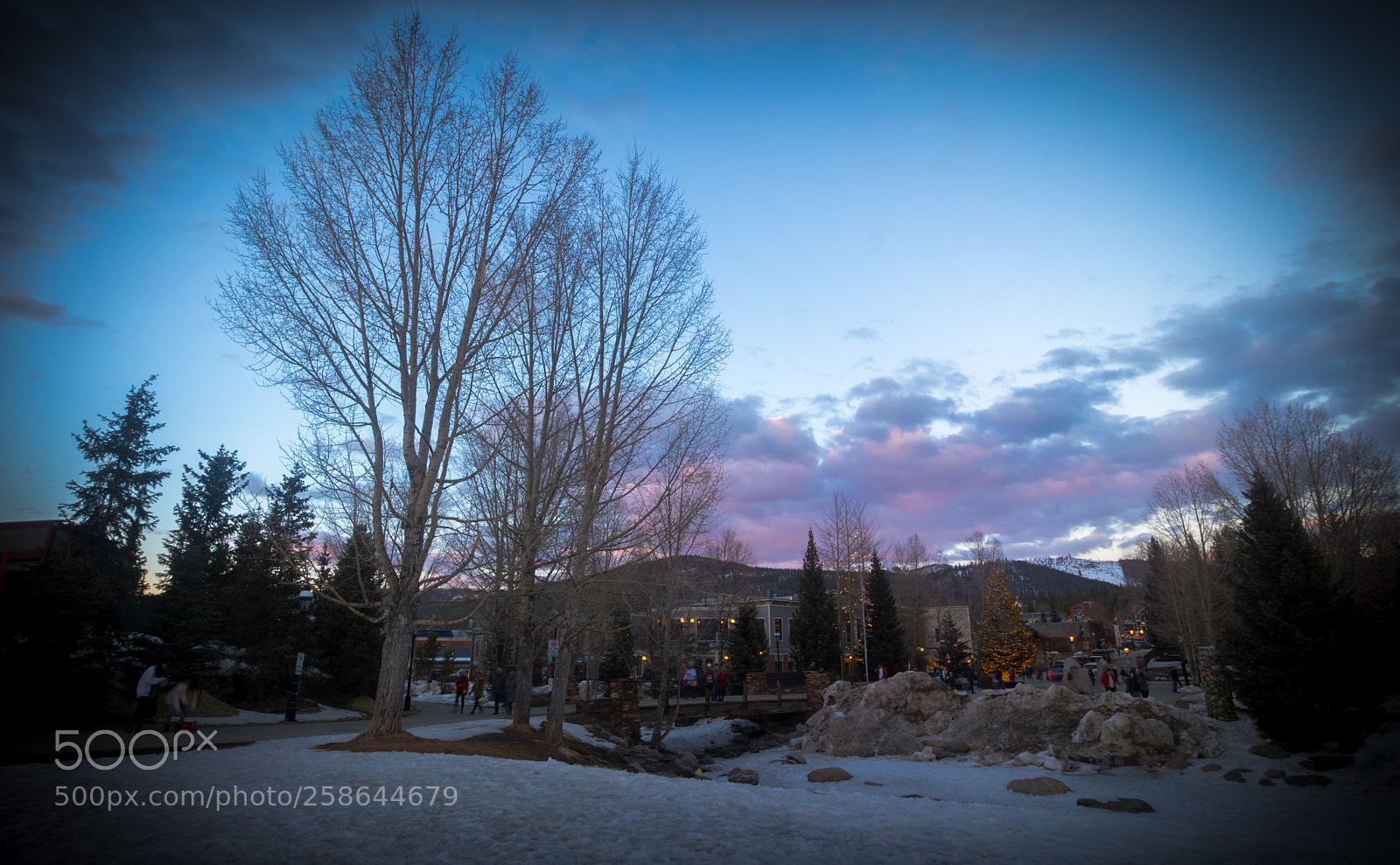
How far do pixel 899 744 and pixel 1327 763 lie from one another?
9913 millimetres

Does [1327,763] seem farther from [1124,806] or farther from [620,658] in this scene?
[620,658]

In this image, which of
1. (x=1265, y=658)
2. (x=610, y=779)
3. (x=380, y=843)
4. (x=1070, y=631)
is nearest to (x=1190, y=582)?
(x=1265, y=658)

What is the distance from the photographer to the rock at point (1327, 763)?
11328mm

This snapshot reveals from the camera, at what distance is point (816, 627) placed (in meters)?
44.9

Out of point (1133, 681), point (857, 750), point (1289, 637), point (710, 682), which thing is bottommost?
point (857, 750)

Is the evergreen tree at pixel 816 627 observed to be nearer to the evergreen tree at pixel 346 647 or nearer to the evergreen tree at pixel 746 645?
the evergreen tree at pixel 746 645

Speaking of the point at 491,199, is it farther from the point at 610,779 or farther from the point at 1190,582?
the point at 1190,582

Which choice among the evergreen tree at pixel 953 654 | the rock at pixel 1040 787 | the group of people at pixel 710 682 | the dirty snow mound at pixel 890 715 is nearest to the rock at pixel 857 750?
the dirty snow mound at pixel 890 715

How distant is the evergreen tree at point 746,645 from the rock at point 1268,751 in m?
30.7

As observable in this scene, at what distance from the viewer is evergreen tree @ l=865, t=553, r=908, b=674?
40.7m

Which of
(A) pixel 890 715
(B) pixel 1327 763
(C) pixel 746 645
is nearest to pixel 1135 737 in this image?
(B) pixel 1327 763

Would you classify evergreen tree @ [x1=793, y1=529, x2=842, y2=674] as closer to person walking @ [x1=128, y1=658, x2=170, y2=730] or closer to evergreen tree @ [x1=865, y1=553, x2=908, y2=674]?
evergreen tree @ [x1=865, y1=553, x2=908, y2=674]

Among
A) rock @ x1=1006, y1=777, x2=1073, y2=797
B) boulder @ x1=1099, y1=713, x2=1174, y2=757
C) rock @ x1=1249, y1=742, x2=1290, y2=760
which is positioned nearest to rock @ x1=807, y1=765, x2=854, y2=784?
rock @ x1=1006, y1=777, x2=1073, y2=797

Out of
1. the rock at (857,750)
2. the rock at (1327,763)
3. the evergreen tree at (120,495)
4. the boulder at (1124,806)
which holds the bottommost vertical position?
the rock at (857,750)
